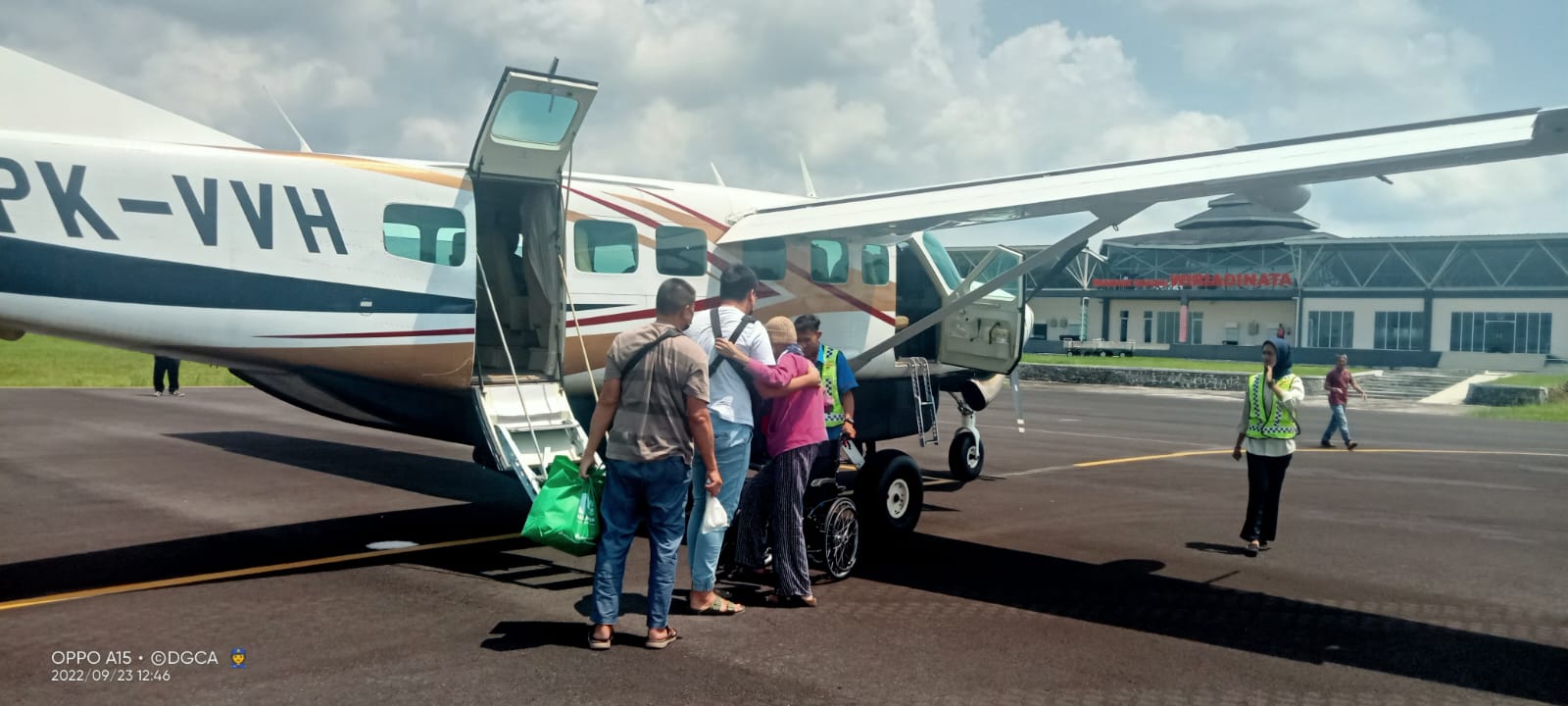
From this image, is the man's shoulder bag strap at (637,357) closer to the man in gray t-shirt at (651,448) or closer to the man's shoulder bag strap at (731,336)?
the man in gray t-shirt at (651,448)

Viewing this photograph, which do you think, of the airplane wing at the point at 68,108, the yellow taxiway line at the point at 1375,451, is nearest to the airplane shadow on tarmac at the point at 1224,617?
the airplane wing at the point at 68,108

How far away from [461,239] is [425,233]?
0.25 meters

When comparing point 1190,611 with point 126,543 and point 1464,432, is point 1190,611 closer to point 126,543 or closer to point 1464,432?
point 126,543

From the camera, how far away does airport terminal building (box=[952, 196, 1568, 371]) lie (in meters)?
47.9

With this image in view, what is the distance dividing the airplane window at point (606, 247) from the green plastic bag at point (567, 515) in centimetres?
285

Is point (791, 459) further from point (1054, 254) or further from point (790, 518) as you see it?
point (1054, 254)

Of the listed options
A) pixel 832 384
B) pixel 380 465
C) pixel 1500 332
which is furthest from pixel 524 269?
pixel 1500 332

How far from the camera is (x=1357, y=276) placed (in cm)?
5331

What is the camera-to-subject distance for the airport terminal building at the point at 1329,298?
47.9 metres

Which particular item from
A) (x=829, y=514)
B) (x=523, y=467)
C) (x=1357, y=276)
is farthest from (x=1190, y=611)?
(x=1357, y=276)

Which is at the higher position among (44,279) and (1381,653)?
(44,279)

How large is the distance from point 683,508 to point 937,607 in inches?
74.3

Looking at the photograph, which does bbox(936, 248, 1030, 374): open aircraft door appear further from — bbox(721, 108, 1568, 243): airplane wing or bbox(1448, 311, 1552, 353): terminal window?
bbox(1448, 311, 1552, 353): terminal window

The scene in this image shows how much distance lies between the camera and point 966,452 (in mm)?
12320
